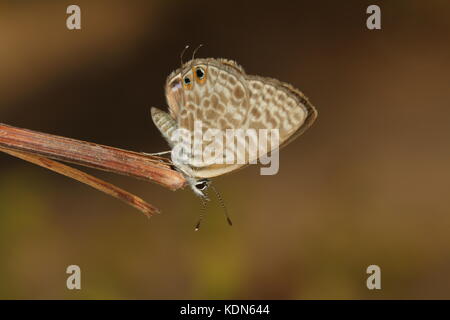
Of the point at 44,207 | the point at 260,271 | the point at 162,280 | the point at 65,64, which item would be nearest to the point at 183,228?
the point at 162,280

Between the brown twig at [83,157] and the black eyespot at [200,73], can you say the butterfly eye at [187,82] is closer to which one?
the black eyespot at [200,73]

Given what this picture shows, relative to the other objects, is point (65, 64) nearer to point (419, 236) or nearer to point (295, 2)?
point (295, 2)

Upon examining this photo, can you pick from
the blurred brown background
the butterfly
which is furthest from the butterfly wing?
the blurred brown background

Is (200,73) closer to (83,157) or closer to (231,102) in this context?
(231,102)

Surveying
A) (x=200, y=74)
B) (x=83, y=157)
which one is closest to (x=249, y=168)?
(x=200, y=74)

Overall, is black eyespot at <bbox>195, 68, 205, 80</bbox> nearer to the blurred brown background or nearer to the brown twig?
the brown twig
